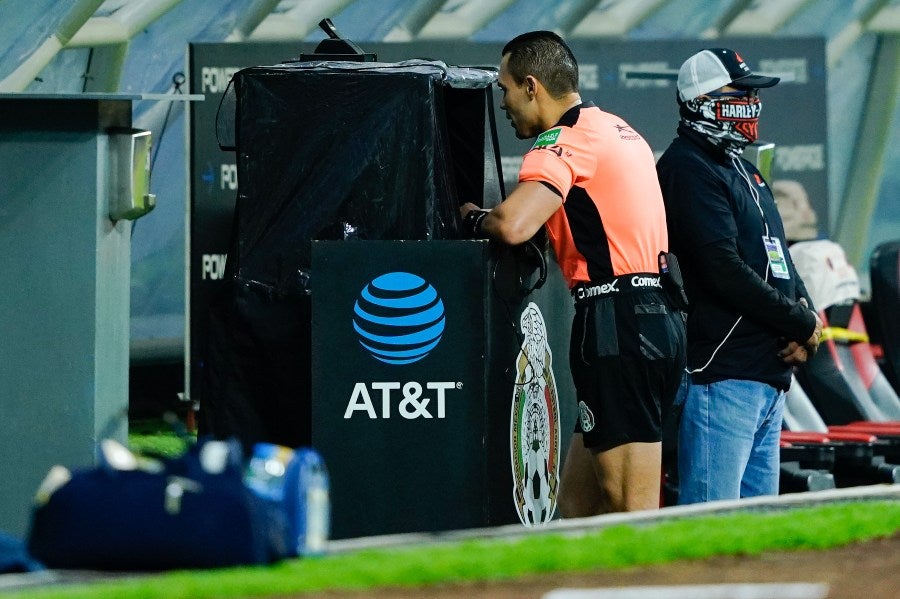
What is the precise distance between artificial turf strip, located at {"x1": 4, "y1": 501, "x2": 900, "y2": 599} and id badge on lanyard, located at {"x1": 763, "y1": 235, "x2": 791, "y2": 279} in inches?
52.5

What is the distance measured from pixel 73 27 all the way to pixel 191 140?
1.73 metres

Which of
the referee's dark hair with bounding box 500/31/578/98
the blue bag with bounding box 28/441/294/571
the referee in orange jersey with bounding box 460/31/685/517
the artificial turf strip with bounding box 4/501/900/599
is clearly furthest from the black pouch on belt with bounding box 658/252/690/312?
the blue bag with bounding box 28/441/294/571

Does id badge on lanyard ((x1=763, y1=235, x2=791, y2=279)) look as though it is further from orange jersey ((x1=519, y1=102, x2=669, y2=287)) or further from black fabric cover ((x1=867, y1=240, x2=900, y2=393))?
black fabric cover ((x1=867, y1=240, x2=900, y2=393))

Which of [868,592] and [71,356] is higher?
[71,356]

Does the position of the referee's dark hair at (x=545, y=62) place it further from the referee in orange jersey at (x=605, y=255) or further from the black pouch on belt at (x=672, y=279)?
the black pouch on belt at (x=672, y=279)

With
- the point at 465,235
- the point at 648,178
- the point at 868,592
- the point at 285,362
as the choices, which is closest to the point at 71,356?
the point at 285,362

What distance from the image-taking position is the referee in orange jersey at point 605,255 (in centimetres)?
395

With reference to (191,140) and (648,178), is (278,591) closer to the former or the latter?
(648,178)

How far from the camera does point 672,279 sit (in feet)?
13.3

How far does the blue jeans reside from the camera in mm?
→ 4258

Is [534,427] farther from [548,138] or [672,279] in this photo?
[548,138]

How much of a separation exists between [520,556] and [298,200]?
1997 millimetres

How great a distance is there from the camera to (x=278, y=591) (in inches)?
94.0

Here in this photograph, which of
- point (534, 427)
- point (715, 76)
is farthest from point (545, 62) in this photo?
point (534, 427)
